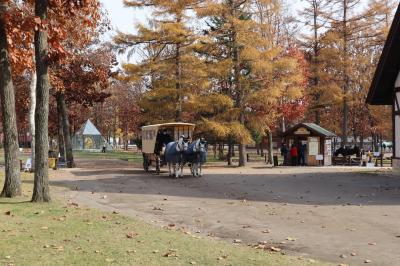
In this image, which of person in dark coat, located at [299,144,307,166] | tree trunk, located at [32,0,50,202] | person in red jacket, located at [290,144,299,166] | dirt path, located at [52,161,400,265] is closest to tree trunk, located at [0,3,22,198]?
tree trunk, located at [32,0,50,202]

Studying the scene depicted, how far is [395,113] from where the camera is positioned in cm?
2406

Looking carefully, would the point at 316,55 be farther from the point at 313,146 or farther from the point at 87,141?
the point at 87,141

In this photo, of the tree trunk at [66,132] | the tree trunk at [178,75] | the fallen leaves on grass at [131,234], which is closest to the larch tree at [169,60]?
the tree trunk at [178,75]

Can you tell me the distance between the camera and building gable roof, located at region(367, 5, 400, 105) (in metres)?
21.9

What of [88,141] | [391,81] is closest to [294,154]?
[391,81]

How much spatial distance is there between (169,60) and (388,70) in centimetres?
1765

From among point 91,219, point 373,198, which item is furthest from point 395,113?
point 91,219

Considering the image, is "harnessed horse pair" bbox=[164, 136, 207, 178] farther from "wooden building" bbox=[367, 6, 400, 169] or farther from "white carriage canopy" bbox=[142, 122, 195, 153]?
"wooden building" bbox=[367, 6, 400, 169]

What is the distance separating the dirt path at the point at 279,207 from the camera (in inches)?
378

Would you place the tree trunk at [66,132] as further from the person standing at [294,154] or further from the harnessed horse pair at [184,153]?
the person standing at [294,154]

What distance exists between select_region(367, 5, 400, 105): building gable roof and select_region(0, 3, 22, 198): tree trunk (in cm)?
1460

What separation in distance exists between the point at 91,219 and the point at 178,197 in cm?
580

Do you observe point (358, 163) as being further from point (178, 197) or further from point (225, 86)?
point (178, 197)

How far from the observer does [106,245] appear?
29.1 feet
